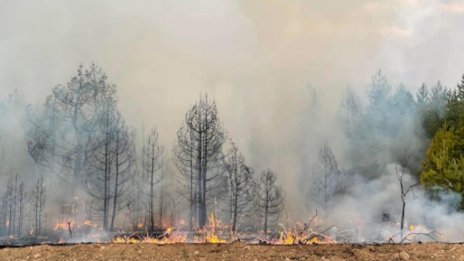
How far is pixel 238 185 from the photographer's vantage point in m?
32.7

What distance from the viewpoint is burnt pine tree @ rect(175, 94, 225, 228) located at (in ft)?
105

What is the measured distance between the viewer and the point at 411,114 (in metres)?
40.9

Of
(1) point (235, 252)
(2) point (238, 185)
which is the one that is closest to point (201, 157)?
(2) point (238, 185)

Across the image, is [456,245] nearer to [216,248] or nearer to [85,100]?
[216,248]

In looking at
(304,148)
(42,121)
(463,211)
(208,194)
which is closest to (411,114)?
(304,148)

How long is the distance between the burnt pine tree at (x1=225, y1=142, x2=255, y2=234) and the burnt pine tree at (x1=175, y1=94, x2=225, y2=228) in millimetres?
1056

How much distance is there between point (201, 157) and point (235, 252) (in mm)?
24322

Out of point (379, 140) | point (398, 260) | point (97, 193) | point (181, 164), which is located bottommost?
point (398, 260)

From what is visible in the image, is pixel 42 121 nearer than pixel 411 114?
Yes

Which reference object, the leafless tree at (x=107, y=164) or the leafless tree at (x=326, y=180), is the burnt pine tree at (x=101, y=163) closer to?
the leafless tree at (x=107, y=164)

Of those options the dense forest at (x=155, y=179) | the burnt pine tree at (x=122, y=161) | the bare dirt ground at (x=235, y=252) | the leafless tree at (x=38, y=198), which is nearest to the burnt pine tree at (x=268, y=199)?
the dense forest at (x=155, y=179)

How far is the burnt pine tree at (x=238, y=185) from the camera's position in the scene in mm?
32406

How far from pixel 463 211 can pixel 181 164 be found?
20.4 meters

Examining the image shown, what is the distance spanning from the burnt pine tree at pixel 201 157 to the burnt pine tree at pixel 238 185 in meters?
1.06
